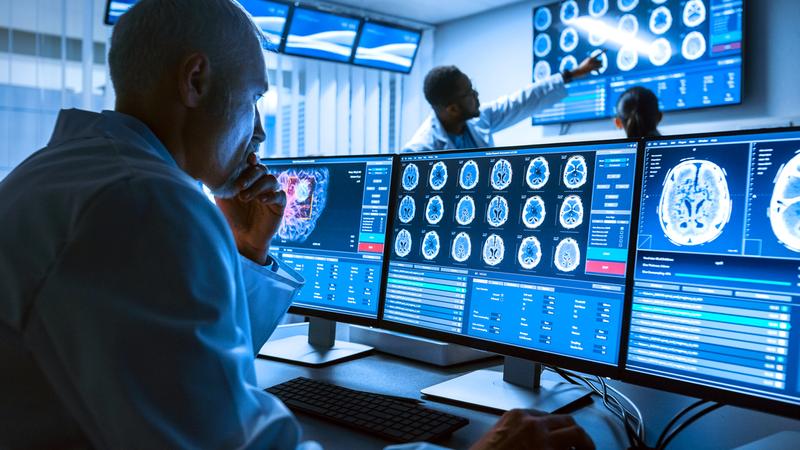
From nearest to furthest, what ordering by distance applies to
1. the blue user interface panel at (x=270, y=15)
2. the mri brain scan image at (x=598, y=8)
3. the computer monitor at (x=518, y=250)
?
1. the computer monitor at (x=518, y=250)
2. the mri brain scan image at (x=598, y=8)
3. the blue user interface panel at (x=270, y=15)

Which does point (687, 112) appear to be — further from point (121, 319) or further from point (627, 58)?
point (121, 319)

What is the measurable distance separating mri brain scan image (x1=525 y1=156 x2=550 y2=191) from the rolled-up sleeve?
0.63m

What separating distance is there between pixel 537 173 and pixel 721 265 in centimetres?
35

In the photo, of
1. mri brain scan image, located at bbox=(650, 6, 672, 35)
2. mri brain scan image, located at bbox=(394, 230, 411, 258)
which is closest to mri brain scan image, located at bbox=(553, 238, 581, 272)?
mri brain scan image, located at bbox=(394, 230, 411, 258)

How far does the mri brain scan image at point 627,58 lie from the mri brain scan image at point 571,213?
9.37 ft

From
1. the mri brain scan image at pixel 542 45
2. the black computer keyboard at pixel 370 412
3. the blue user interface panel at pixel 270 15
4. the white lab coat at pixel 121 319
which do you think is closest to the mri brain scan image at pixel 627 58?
the mri brain scan image at pixel 542 45

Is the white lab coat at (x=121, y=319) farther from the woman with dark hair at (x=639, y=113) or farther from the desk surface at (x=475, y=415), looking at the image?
the woman with dark hair at (x=639, y=113)

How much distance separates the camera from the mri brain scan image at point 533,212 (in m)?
1.12

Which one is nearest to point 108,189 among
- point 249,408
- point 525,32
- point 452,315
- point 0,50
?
point 249,408

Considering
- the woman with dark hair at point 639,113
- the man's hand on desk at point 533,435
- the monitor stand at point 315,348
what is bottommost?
the monitor stand at point 315,348

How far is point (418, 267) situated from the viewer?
1287 millimetres

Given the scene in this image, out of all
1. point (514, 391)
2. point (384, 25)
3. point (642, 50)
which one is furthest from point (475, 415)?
point (384, 25)

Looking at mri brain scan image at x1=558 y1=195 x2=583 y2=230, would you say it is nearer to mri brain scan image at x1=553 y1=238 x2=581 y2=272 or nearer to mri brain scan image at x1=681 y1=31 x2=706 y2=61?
mri brain scan image at x1=553 y1=238 x2=581 y2=272

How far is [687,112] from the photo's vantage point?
137 inches
